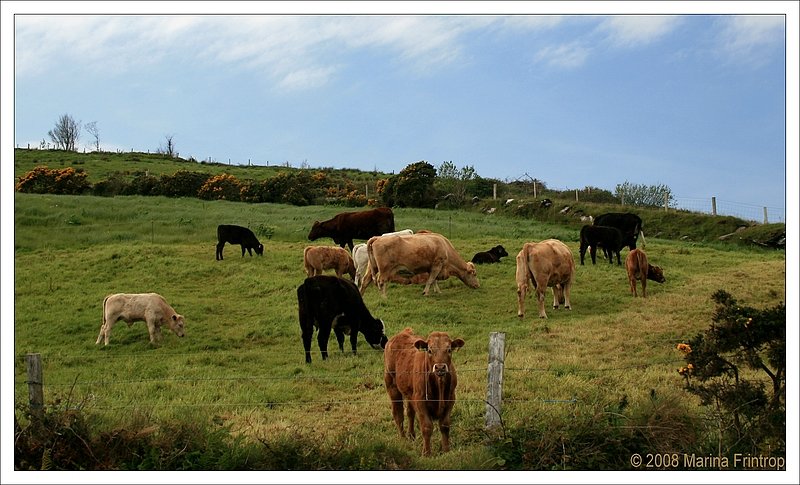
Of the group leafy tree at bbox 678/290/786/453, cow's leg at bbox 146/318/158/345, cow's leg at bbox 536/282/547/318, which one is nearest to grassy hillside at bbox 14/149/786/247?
cow's leg at bbox 536/282/547/318

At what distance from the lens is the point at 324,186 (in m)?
57.0

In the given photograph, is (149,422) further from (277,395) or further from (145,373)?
(145,373)

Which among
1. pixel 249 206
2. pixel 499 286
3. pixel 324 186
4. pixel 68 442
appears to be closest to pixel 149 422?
pixel 68 442

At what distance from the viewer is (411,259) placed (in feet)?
68.3

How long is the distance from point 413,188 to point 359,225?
22.0 metres

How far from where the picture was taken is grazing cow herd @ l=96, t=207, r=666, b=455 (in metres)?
8.66

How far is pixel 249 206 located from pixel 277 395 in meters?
34.0

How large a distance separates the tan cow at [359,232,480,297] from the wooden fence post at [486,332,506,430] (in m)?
11.6

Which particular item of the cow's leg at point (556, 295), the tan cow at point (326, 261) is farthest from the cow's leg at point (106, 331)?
the cow's leg at point (556, 295)

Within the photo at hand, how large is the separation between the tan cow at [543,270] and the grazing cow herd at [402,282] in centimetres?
2

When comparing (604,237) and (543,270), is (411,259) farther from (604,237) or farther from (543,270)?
(604,237)

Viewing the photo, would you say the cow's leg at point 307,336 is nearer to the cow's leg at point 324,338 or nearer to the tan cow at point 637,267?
the cow's leg at point 324,338

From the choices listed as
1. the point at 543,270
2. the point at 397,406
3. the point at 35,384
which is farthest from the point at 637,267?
the point at 35,384

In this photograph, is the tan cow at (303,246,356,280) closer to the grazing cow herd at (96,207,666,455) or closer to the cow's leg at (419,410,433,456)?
the grazing cow herd at (96,207,666,455)
